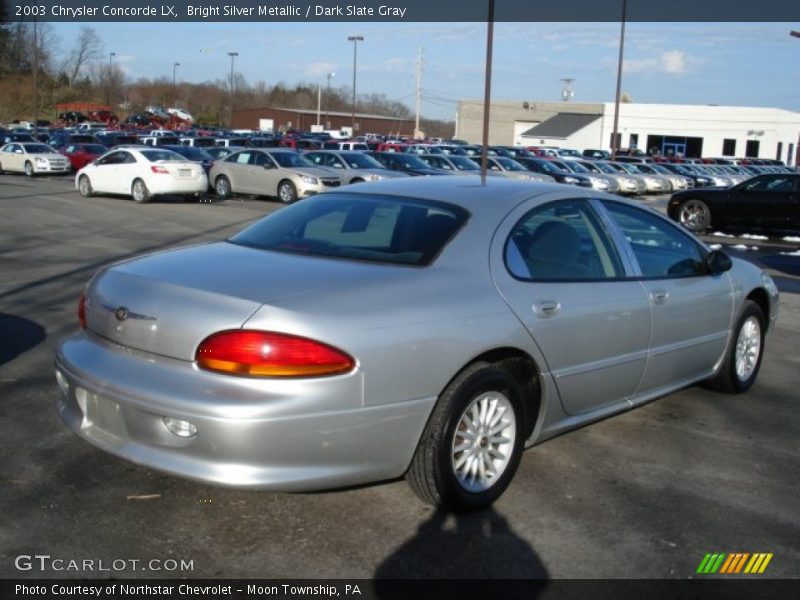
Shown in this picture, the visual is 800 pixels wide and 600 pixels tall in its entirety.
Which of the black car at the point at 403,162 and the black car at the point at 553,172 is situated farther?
the black car at the point at 553,172

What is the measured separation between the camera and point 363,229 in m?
4.63

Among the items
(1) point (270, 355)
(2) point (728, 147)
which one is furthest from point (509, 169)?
(2) point (728, 147)

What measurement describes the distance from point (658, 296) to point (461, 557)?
217cm

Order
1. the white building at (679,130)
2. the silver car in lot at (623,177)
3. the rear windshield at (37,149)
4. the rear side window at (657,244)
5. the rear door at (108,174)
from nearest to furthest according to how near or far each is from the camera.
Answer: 1. the rear side window at (657,244)
2. the rear door at (108,174)
3. the rear windshield at (37,149)
4. the silver car in lot at (623,177)
5. the white building at (679,130)

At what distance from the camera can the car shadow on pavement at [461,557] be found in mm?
3457

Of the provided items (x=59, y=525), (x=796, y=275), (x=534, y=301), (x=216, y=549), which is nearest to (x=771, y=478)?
(x=534, y=301)

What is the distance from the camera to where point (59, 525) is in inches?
150

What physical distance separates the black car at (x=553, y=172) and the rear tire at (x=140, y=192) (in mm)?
14297

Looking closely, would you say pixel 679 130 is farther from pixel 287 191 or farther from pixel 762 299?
pixel 762 299

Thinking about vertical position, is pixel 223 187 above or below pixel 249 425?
below

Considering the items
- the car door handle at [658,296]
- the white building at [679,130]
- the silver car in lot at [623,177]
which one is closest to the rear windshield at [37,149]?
the silver car in lot at [623,177]

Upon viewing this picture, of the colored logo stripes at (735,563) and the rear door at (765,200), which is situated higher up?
the rear door at (765,200)

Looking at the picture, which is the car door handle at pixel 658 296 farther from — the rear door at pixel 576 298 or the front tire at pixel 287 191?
the front tire at pixel 287 191

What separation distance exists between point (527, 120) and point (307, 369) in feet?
295
